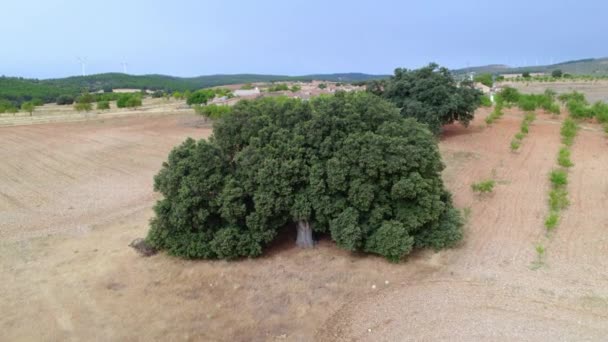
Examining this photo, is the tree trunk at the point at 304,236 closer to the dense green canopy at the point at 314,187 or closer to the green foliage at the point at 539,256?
the dense green canopy at the point at 314,187

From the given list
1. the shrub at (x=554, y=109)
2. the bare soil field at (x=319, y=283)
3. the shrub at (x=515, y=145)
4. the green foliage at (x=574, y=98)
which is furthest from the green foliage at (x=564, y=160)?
the green foliage at (x=574, y=98)

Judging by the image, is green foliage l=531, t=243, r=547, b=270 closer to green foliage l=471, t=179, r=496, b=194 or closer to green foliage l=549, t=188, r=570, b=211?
green foliage l=549, t=188, r=570, b=211

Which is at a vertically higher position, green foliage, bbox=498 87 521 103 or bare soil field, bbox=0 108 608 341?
green foliage, bbox=498 87 521 103

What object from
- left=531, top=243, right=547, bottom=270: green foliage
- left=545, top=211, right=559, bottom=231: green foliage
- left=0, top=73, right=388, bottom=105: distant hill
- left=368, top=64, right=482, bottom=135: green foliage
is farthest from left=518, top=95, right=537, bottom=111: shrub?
left=0, top=73, right=388, bottom=105: distant hill

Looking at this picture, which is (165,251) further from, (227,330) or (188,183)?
(227,330)

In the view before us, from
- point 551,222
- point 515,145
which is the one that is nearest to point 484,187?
point 551,222
